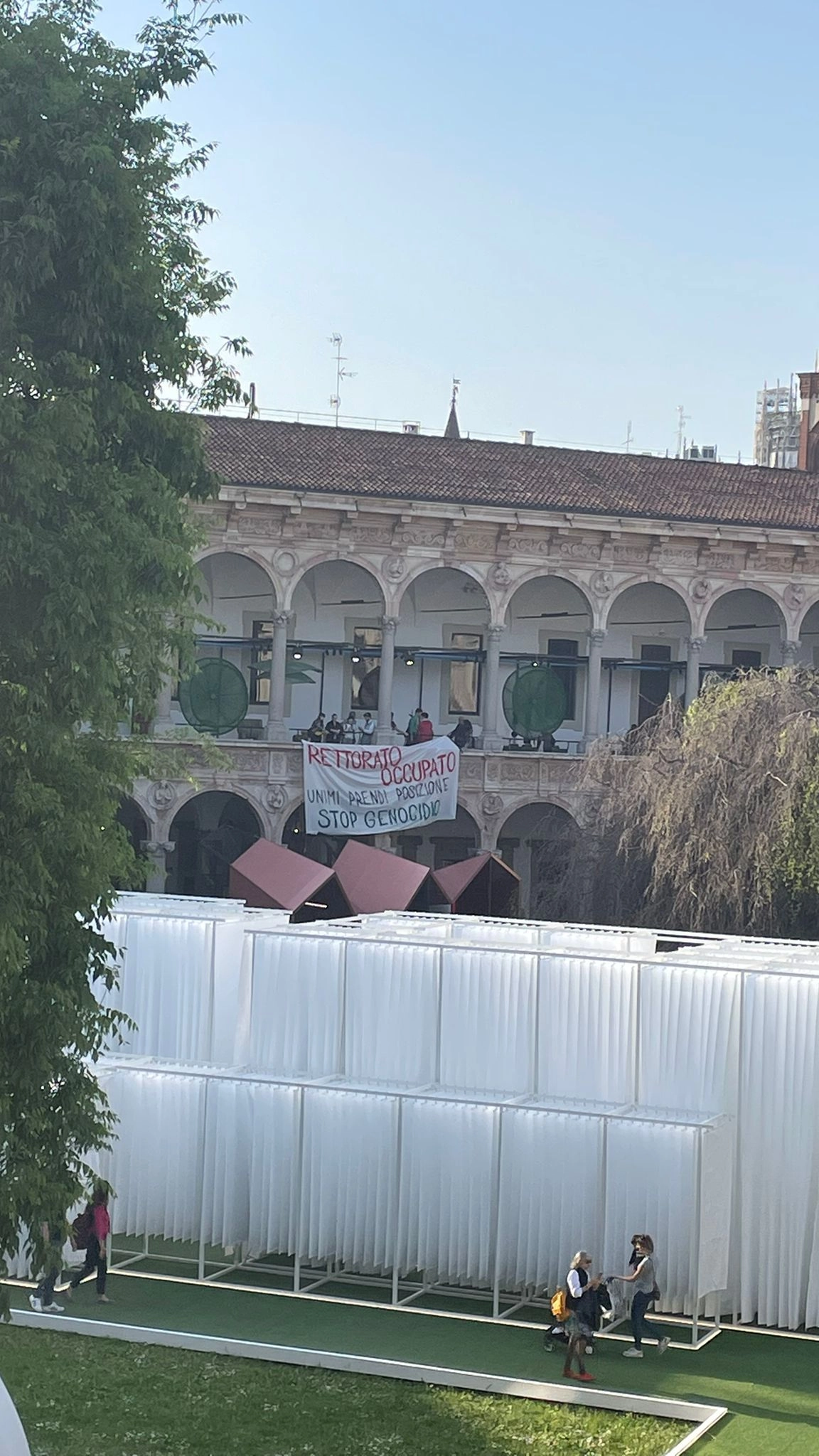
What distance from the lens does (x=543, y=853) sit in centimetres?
3572

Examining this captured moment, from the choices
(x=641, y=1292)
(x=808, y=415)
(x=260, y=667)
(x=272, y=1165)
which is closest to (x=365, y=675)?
(x=260, y=667)

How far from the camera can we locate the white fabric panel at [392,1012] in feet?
59.2

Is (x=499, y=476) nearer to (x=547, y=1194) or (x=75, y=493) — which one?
(x=547, y=1194)

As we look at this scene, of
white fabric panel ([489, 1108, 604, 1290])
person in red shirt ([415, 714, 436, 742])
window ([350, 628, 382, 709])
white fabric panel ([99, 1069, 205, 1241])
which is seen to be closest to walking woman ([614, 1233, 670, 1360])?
white fabric panel ([489, 1108, 604, 1290])

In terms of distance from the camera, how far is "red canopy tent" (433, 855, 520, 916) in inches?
1313

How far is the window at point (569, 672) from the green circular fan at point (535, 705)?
444 cm

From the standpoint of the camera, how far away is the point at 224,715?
1369 inches

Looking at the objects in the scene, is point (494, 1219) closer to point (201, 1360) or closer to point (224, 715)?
point (201, 1360)

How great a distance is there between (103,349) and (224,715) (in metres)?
24.8

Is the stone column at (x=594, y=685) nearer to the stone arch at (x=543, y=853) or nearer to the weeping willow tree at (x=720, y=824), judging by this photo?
the stone arch at (x=543, y=853)

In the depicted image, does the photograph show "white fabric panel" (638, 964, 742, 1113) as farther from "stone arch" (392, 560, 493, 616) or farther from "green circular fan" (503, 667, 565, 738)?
"stone arch" (392, 560, 493, 616)

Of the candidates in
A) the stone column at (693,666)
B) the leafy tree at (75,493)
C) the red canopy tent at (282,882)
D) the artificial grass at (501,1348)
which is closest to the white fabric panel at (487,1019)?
the artificial grass at (501,1348)

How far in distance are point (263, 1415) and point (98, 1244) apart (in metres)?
3.12

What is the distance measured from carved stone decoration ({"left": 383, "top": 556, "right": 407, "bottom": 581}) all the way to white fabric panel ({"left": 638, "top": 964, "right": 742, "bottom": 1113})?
20.7 meters
